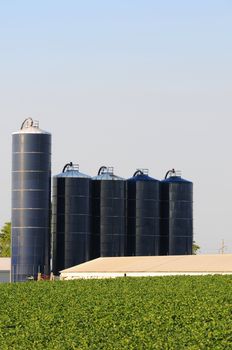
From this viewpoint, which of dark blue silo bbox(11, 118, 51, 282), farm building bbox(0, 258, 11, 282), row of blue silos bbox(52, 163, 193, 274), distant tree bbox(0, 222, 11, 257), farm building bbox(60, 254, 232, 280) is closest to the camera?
farm building bbox(60, 254, 232, 280)

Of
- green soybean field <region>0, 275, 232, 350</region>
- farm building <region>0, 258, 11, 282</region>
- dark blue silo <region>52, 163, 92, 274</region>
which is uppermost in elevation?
dark blue silo <region>52, 163, 92, 274</region>

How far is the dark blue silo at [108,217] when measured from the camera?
75750mm

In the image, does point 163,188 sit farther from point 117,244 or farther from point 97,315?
point 97,315

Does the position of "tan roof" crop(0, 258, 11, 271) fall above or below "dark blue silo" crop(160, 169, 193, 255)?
below

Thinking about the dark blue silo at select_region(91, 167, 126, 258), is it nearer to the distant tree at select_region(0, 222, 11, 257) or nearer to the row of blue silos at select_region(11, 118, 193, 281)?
the row of blue silos at select_region(11, 118, 193, 281)

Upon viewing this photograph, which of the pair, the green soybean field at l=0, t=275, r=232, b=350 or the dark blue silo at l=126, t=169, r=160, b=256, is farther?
the dark blue silo at l=126, t=169, r=160, b=256

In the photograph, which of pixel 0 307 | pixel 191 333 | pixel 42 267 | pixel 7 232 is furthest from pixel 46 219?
pixel 7 232

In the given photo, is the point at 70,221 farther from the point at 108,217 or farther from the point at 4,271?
the point at 4,271

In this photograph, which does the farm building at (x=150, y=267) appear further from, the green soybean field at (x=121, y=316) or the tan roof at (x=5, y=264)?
the tan roof at (x=5, y=264)

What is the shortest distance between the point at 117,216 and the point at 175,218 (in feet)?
18.3

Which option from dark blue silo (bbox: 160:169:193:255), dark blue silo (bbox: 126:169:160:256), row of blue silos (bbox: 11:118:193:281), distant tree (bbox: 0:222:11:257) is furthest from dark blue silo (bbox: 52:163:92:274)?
distant tree (bbox: 0:222:11:257)

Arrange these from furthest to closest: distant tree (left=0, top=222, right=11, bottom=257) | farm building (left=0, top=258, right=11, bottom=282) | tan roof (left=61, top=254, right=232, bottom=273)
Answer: distant tree (left=0, top=222, right=11, bottom=257) → farm building (left=0, top=258, right=11, bottom=282) → tan roof (left=61, top=254, right=232, bottom=273)

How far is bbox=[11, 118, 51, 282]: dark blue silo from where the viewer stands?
7200 cm

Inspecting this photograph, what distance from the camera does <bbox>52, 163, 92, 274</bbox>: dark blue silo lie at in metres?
74.0
